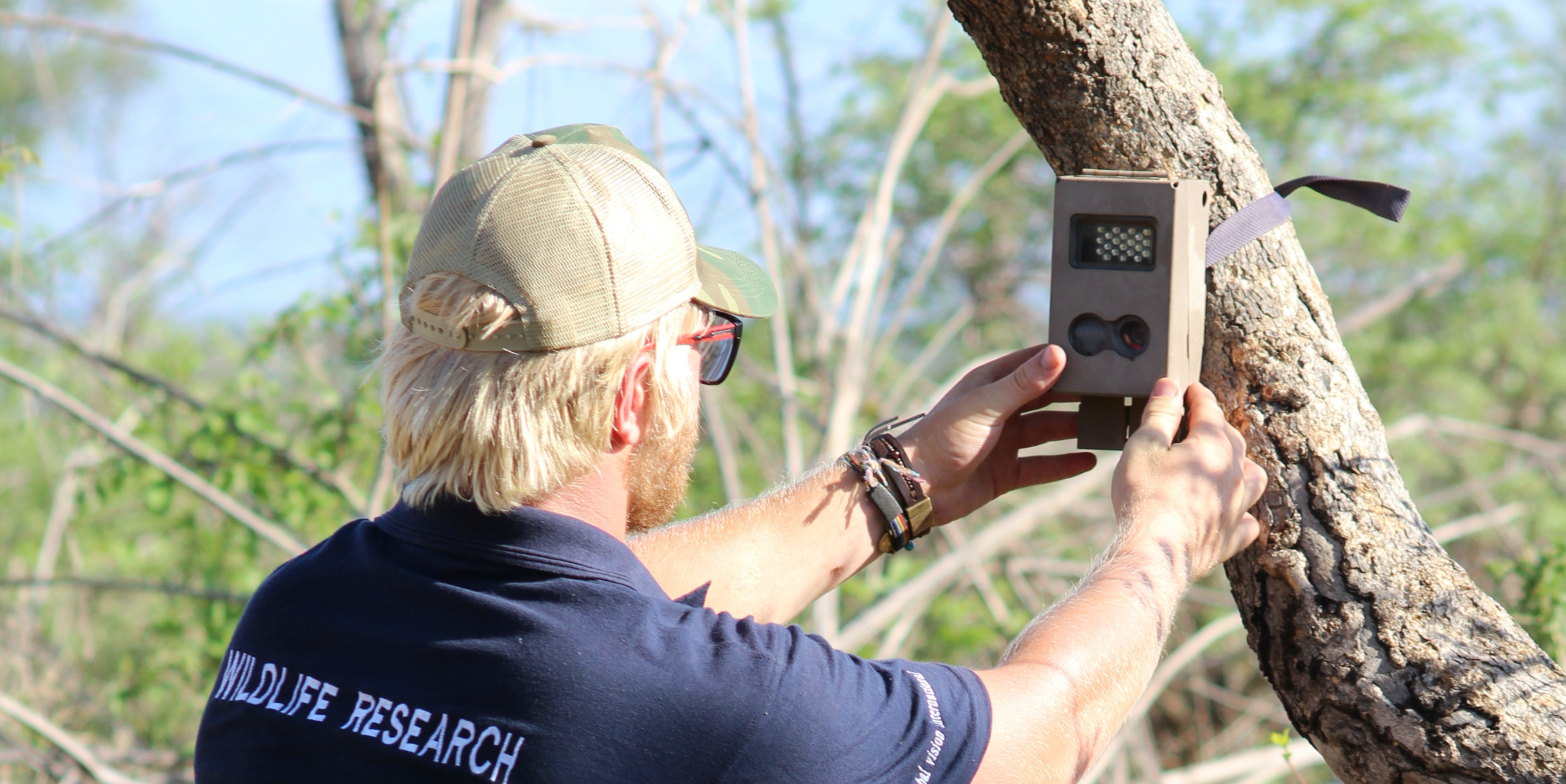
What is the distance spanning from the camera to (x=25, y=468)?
302 inches

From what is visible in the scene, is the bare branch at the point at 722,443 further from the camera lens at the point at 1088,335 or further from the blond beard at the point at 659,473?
the camera lens at the point at 1088,335

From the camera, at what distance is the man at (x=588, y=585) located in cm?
121

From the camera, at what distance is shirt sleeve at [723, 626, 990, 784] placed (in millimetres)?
1188

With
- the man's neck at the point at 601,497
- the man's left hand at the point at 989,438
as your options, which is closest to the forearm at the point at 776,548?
the man's left hand at the point at 989,438

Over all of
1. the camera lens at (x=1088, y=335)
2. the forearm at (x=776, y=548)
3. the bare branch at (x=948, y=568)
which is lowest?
the bare branch at (x=948, y=568)

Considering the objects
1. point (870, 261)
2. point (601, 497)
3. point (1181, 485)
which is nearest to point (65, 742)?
point (601, 497)

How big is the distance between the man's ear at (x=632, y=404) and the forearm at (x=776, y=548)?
1.41 feet

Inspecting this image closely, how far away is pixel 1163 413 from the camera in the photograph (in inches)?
59.9

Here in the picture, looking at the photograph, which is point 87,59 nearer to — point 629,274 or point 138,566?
point 138,566

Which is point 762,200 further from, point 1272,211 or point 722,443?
point 1272,211

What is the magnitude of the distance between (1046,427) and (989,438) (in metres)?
0.14

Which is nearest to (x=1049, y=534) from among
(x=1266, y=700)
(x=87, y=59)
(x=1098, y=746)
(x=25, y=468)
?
(x=1266, y=700)

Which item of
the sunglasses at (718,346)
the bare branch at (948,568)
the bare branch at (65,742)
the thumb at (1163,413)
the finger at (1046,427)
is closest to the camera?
the thumb at (1163,413)

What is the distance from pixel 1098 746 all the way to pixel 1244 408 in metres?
0.62
